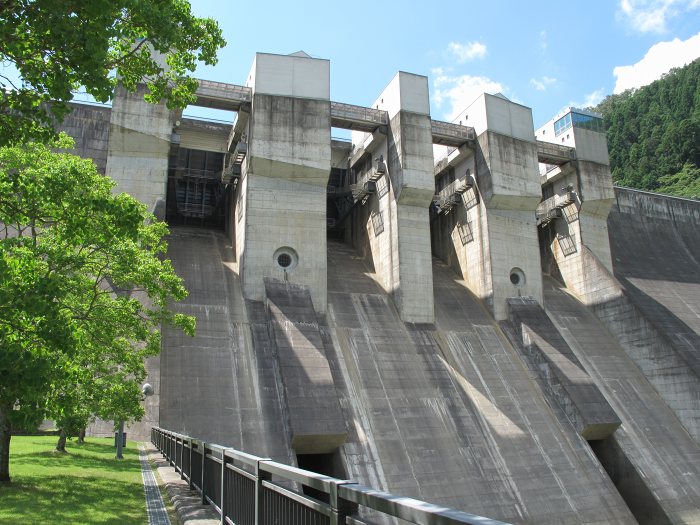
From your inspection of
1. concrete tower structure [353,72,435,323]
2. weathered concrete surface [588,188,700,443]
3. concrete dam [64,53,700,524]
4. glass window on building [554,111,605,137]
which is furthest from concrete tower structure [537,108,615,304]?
concrete tower structure [353,72,435,323]

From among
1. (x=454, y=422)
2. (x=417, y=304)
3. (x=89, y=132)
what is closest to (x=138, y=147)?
(x=89, y=132)

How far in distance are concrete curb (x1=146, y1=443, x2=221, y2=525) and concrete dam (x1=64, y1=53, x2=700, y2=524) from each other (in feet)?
17.6

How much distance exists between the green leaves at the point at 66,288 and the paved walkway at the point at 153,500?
135cm

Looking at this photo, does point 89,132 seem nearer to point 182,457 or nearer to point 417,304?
point 417,304

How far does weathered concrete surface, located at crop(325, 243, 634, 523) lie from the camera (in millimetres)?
15602

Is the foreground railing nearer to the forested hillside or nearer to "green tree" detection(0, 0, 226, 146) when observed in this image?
"green tree" detection(0, 0, 226, 146)

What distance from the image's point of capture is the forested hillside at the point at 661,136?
75375 millimetres

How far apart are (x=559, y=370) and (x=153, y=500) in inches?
618

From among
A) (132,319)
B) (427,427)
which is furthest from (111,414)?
(427,427)

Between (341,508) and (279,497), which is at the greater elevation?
(341,508)

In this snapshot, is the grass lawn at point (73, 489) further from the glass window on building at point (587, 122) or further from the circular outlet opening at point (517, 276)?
the glass window on building at point (587, 122)

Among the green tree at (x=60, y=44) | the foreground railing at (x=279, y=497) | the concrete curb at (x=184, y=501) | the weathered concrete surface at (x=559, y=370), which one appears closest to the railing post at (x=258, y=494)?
the foreground railing at (x=279, y=497)

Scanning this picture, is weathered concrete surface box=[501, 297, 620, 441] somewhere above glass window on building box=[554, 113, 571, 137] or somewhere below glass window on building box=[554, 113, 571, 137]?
below

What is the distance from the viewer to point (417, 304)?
862 inches
